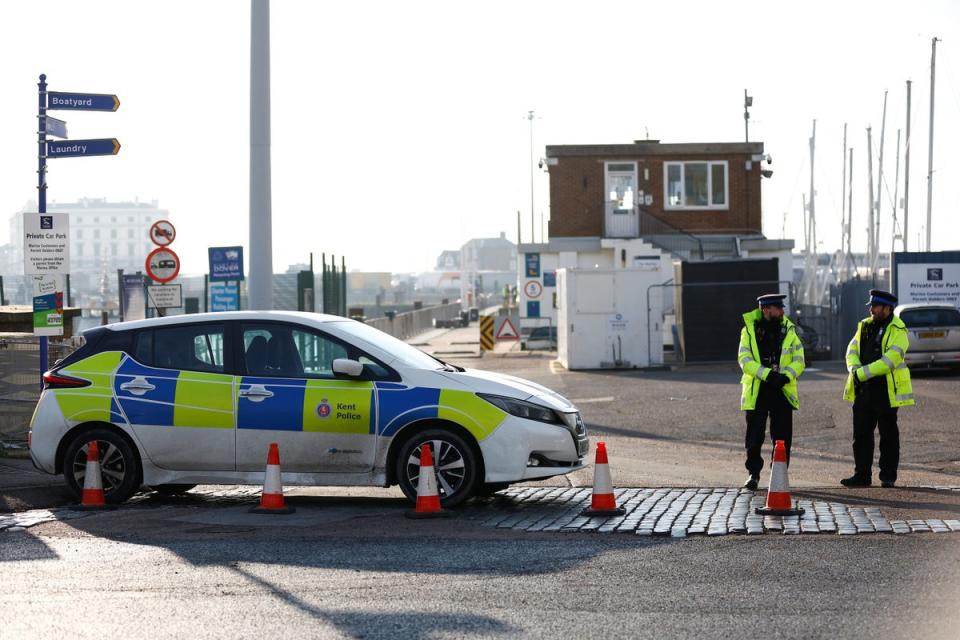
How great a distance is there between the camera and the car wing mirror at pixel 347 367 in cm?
1084

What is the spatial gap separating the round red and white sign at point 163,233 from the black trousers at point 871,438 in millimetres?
Result: 13521

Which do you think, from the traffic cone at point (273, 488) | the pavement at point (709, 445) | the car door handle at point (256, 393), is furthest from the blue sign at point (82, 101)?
the traffic cone at point (273, 488)

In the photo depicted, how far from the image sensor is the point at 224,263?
23.3 metres

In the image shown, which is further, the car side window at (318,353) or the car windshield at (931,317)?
the car windshield at (931,317)

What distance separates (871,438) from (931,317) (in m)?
16.3

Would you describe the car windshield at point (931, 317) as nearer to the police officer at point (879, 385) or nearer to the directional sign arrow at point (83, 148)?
the police officer at point (879, 385)

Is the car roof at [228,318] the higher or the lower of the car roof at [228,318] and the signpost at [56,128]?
the lower

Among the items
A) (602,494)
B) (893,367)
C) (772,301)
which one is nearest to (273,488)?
(602,494)

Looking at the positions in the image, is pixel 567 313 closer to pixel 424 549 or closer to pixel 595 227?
pixel 595 227

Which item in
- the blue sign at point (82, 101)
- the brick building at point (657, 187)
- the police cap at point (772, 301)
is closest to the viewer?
the police cap at point (772, 301)

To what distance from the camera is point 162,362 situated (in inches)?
451

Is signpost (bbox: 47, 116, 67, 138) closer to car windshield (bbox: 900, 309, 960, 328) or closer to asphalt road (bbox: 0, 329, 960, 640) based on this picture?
asphalt road (bbox: 0, 329, 960, 640)

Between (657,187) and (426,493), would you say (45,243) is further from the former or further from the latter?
(657,187)

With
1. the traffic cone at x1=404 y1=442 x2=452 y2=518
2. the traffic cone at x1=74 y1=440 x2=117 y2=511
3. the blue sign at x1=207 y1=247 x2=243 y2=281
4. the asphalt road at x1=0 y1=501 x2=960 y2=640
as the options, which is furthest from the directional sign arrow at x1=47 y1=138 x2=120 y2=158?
the blue sign at x1=207 y1=247 x2=243 y2=281
